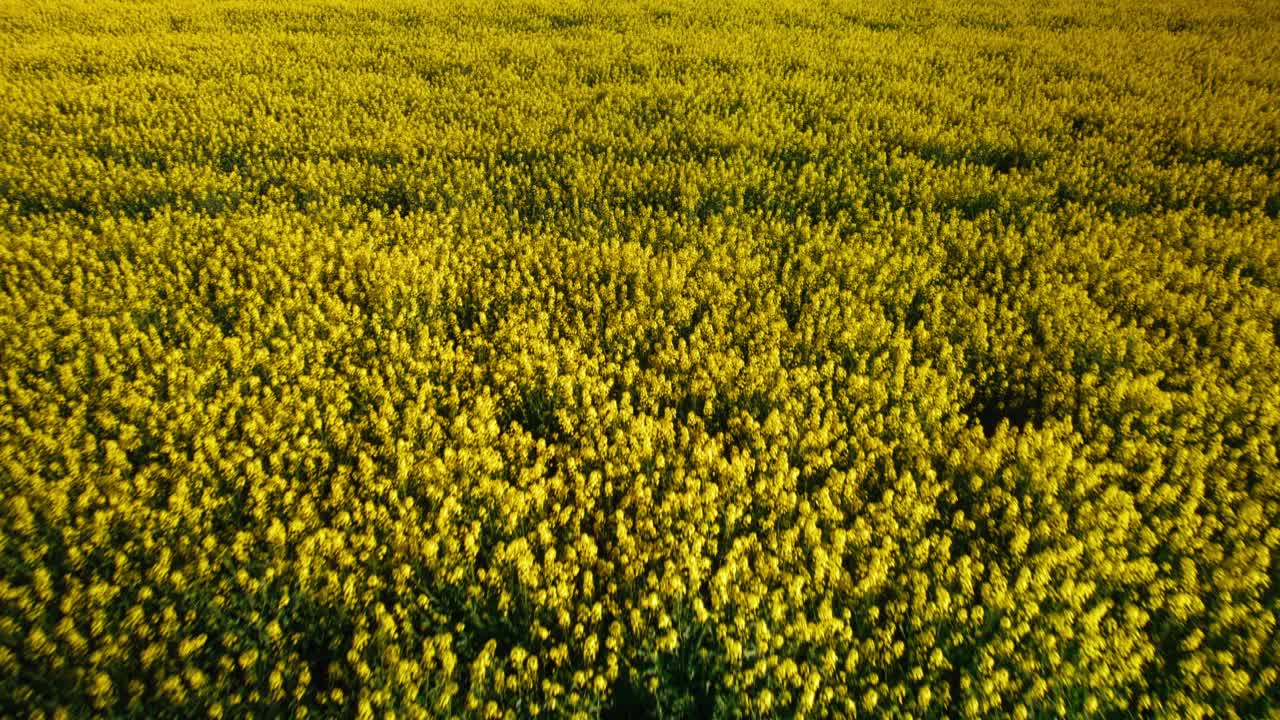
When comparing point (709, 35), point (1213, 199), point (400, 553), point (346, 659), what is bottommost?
point (346, 659)

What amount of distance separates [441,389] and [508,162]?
17.9ft

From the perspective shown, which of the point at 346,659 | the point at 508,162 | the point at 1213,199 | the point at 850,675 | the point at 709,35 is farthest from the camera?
the point at 709,35

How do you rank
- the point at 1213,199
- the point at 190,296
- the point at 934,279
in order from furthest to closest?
the point at 1213,199 < the point at 934,279 < the point at 190,296

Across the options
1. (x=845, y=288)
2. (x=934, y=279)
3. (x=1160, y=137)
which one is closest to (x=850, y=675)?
(x=845, y=288)

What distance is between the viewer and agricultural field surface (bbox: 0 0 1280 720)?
2.54 meters

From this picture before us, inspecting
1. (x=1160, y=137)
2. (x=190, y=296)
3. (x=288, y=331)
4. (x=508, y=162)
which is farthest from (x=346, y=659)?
(x=1160, y=137)

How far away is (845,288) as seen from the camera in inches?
222

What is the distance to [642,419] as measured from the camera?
12.2 feet

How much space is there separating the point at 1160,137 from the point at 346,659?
1126cm

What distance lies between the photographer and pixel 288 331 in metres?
4.83

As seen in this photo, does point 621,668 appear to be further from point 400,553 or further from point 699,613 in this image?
point 400,553

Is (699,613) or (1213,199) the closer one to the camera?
(699,613)

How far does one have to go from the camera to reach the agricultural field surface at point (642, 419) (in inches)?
100.0

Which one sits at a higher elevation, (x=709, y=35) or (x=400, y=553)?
(x=709, y=35)
